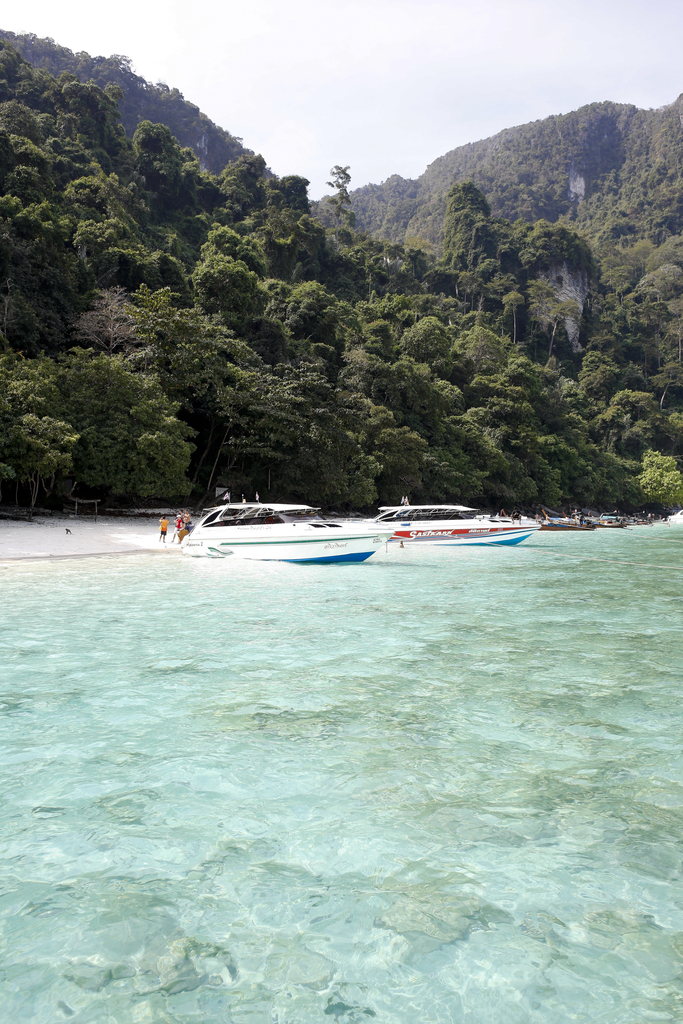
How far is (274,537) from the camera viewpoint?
1778 cm

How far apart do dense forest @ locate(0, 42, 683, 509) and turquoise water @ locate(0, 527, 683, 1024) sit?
62.0ft

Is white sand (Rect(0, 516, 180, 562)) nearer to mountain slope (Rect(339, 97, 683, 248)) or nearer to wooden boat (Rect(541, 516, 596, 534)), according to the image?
wooden boat (Rect(541, 516, 596, 534))

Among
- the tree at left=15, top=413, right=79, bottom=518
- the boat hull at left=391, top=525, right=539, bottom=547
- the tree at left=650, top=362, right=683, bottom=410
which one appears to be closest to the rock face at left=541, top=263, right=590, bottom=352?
the tree at left=650, top=362, right=683, bottom=410

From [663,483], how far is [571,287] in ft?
159

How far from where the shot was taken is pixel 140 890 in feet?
11.1

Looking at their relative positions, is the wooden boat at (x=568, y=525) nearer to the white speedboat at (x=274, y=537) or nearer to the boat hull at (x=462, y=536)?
the boat hull at (x=462, y=536)

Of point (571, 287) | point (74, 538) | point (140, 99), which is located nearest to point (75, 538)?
point (74, 538)

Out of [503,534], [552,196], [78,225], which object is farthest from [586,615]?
[552,196]

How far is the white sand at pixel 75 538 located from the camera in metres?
18.8

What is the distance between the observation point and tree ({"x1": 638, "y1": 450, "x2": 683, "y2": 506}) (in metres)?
66.9

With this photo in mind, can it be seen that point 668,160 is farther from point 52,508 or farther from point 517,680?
point 517,680

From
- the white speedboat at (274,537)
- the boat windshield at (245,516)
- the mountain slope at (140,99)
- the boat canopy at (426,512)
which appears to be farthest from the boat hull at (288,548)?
the mountain slope at (140,99)

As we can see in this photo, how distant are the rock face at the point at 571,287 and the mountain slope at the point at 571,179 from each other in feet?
106

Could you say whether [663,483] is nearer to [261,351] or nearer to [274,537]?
[261,351]
